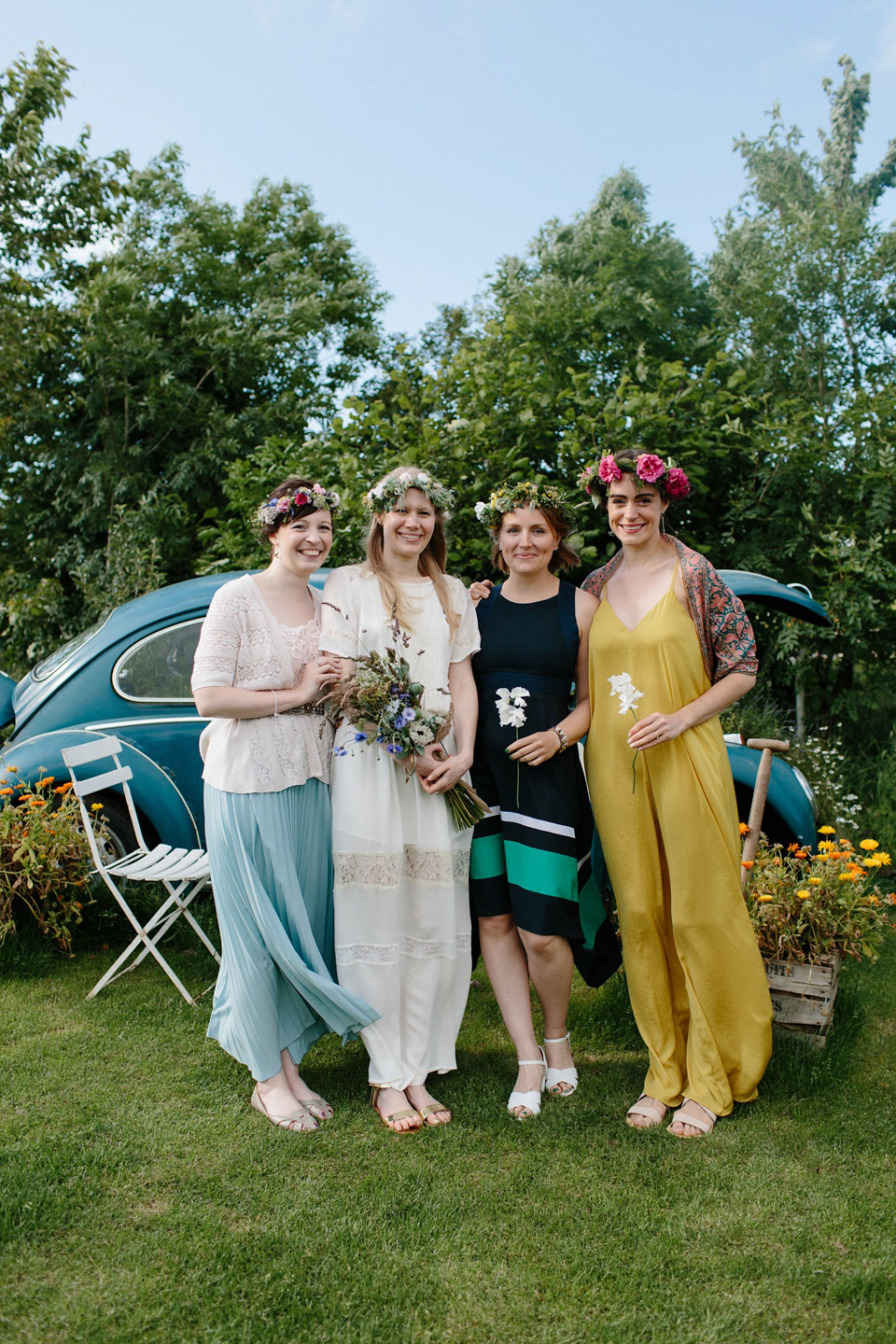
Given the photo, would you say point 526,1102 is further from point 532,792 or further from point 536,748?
point 536,748

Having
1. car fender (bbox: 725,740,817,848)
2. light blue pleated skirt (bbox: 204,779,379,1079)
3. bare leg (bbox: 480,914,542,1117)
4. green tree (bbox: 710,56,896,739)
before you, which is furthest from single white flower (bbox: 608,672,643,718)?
green tree (bbox: 710,56,896,739)

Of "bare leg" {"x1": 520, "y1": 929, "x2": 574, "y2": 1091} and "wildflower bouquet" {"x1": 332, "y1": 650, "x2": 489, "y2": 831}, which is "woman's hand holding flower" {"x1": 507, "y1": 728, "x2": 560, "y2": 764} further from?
"bare leg" {"x1": 520, "y1": 929, "x2": 574, "y2": 1091}

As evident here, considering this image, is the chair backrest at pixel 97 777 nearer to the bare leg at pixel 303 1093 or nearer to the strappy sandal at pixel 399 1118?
the bare leg at pixel 303 1093

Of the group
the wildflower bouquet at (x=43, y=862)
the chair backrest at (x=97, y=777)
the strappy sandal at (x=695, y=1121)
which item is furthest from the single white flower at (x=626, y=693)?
the wildflower bouquet at (x=43, y=862)

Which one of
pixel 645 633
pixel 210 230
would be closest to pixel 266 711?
pixel 645 633

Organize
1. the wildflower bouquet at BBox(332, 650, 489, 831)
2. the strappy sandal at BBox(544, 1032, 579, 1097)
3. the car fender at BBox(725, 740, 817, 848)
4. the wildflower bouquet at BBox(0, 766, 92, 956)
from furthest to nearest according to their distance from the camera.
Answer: the car fender at BBox(725, 740, 817, 848)
the wildflower bouquet at BBox(0, 766, 92, 956)
the strappy sandal at BBox(544, 1032, 579, 1097)
the wildflower bouquet at BBox(332, 650, 489, 831)

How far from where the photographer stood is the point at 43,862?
15.6 feet

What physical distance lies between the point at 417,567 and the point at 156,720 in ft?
7.41

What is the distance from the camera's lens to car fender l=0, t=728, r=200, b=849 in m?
5.03

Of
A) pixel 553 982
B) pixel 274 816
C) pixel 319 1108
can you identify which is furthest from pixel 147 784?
pixel 553 982

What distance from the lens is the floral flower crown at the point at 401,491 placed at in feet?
11.2

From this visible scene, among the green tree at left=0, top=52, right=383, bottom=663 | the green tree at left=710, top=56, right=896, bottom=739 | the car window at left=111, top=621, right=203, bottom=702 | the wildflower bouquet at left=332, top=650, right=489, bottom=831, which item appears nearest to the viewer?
the wildflower bouquet at left=332, top=650, right=489, bottom=831

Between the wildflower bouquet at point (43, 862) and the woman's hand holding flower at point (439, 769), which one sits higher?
the woman's hand holding flower at point (439, 769)

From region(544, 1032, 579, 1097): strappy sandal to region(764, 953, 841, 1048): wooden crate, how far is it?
83 centimetres
